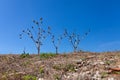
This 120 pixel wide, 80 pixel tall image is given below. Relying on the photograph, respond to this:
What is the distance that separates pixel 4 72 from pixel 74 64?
3826 millimetres

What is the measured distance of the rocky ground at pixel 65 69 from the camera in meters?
14.5

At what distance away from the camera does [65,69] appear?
15781 mm

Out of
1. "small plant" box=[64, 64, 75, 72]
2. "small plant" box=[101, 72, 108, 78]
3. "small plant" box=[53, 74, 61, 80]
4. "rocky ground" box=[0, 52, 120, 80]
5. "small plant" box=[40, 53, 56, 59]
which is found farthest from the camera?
"small plant" box=[40, 53, 56, 59]

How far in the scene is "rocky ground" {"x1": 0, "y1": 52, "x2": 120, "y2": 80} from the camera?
572 inches

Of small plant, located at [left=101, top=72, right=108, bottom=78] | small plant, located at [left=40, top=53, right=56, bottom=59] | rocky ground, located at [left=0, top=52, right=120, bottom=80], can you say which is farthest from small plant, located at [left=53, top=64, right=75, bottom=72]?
small plant, located at [left=40, top=53, right=56, bottom=59]

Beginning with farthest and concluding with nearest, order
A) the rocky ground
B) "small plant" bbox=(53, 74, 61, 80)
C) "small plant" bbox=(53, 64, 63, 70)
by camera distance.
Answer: "small plant" bbox=(53, 64, 63, 70) < "small plant" bbox=(53, 74, 61, 80) < the rocky ground

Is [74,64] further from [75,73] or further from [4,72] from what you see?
[4,72]

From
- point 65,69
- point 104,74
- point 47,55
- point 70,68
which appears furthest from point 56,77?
point 47,55

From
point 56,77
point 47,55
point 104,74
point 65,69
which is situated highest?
point 47,55

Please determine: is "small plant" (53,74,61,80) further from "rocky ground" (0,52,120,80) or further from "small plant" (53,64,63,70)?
"small plant" (53,64,63,70)

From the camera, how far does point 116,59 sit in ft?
53.4

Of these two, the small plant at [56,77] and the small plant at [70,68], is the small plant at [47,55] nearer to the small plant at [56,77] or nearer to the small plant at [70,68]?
the small plant at [70,68]

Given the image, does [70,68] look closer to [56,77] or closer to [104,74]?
[56,77]

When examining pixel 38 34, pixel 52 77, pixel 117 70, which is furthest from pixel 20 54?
pixel 38 34
